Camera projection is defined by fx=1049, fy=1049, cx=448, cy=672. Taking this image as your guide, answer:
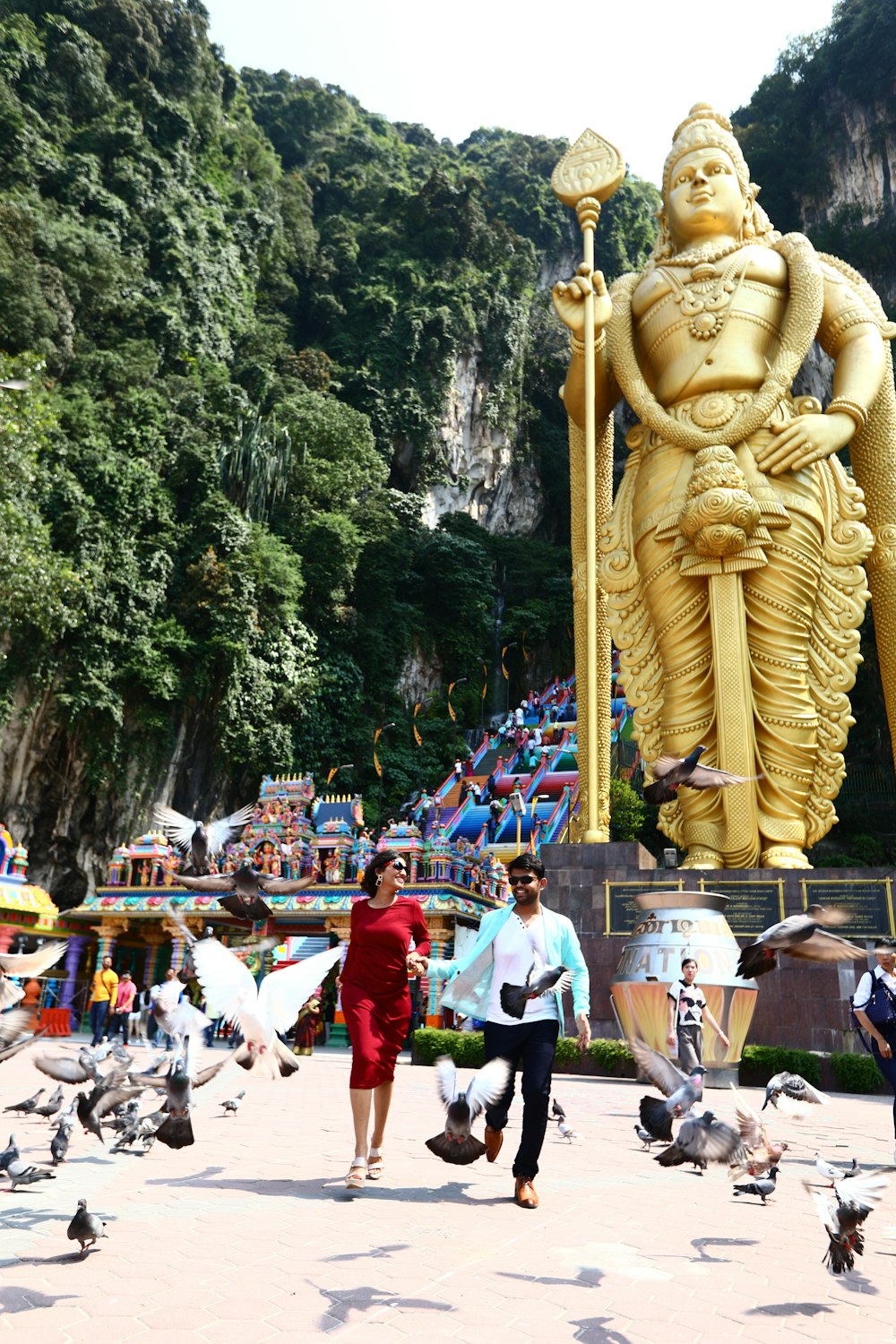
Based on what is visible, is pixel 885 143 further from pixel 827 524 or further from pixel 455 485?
pixel 827 524

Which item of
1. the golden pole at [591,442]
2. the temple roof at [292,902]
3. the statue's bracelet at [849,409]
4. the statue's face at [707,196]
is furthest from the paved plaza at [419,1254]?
the temple roof at [292,902]

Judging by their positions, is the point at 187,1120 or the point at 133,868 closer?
the point at 187,1120

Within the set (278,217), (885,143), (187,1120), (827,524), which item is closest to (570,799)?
(827,524)

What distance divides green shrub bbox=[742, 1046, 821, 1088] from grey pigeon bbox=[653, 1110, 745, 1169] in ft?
17.0

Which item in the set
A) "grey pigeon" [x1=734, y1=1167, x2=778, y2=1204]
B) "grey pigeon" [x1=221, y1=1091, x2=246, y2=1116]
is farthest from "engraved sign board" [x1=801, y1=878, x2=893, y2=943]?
"grey pigeon" [x1=734, y1=1167, x2=778, y2=1204]

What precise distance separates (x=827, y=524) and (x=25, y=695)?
17164 mm

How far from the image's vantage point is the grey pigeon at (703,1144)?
10.9ft

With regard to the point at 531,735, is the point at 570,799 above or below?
below

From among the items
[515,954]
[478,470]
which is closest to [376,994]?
[515,954]

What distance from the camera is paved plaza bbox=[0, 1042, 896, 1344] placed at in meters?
2.43

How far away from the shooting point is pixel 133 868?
19062mm

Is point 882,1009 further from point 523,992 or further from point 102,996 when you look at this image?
point 102,996

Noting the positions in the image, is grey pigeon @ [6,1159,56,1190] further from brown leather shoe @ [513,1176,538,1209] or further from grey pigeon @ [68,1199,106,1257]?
brown leather shoe @ [513,1176,538,1209]

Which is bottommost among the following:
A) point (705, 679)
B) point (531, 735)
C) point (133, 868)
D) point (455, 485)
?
point (133, 868)
